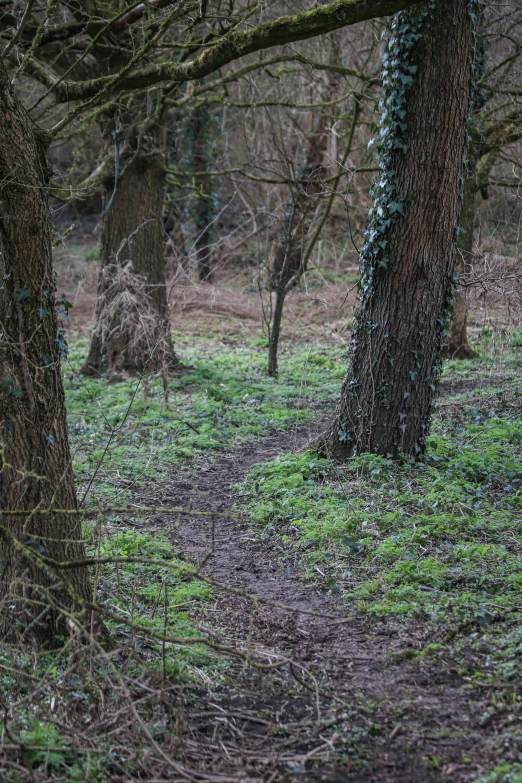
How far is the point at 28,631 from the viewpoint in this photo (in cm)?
377

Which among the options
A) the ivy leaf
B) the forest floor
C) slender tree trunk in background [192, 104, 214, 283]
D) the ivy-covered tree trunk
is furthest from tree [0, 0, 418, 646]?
slender tree trunk in background [192, 104, 214, 283]

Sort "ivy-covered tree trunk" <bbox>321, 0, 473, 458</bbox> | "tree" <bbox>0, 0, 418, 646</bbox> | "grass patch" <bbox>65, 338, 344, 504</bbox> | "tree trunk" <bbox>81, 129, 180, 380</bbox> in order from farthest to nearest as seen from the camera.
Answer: "tree trunk" <bbox>81, 129, 180, 380</bbox>
"grass patch" <bbox>65, 338, 344, 504</bbox>
"ivy-covered tree trunk" <bbox>321, 0, 473, 458</bbox>
"tree" <bbox>0, 0, 418, 646</bbox>

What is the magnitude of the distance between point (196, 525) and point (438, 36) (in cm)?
465

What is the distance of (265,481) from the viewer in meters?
6.87

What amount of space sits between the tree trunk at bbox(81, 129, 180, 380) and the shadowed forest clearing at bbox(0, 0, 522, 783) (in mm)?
48

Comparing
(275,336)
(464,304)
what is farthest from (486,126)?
(275,336)

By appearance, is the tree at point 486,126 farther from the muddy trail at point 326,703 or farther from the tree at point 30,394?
the tree at point 30,394

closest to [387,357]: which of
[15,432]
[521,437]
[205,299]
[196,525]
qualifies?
[521,437]

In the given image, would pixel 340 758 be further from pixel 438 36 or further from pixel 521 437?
pixel 438 36

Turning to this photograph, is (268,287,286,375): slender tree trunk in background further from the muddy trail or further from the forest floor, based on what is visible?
the muddy trail

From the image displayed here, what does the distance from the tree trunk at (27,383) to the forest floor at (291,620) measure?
233 millimetres

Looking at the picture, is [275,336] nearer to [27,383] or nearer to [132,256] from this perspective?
[132,256]

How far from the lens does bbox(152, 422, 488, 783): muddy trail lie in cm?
307

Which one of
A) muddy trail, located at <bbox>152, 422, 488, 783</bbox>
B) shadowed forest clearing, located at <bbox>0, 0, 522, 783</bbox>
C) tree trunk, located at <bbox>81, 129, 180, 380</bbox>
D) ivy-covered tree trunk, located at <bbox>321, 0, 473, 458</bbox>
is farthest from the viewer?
tree trunk, located at <bbox>81, 129, 180, 380</bbox>
